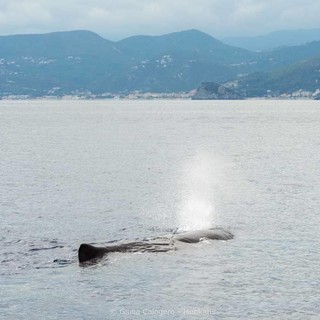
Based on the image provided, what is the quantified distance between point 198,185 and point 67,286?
5112 cm

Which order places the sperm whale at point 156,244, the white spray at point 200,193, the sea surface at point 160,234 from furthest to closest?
the white spray at point 200,193, the sperm whale at point 156,244, the sea surface at point 160,234

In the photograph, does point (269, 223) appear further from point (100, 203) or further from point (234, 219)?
point (100, 203)

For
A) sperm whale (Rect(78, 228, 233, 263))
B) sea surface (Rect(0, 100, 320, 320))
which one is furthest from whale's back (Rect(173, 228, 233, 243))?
sea surface (Rect(0, 100, 320, 320))

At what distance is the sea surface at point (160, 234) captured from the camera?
34.4 m

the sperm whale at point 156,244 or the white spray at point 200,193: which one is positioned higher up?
the sperm whale at point 156,244

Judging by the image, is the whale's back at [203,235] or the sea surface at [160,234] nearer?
the sea surface at [160,234]

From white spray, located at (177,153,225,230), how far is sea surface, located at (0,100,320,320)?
182mm

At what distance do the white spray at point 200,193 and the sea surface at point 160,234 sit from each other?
182 mm

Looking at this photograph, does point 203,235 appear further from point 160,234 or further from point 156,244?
point 156,244

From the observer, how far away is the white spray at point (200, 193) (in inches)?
2387

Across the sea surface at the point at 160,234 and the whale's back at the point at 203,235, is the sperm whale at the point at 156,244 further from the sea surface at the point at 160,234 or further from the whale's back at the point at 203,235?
the sea surface at the point at 160,234

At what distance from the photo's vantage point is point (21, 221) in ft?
192

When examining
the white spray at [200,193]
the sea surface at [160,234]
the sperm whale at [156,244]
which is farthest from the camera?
the white spray at [200,193]

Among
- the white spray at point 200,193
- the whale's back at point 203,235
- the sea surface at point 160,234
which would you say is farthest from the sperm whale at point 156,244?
the white spray at point 200,193
